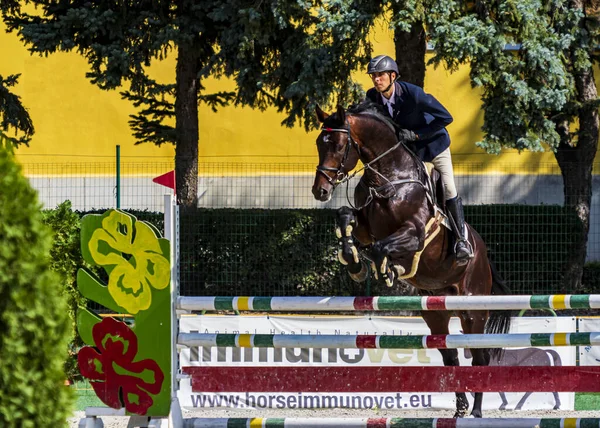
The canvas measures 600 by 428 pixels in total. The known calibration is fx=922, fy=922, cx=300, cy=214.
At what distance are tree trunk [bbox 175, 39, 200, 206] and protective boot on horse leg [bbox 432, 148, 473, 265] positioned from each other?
7.79 meters

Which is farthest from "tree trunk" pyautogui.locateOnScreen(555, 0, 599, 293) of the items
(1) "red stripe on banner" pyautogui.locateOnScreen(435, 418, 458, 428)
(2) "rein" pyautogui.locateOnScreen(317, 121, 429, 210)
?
(1) "red stripe on banner" pyautogui.locateOnScreen(435, 418, 458, 428)

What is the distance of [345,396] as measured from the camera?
8367mm

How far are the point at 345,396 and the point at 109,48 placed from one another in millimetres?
6938

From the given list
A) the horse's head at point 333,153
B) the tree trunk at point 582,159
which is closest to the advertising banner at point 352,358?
the horse's head at point 333,153

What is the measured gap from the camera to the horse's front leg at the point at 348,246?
6055 millimetres

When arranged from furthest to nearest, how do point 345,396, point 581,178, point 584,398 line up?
point 581,178
point 584,398
point 345,396

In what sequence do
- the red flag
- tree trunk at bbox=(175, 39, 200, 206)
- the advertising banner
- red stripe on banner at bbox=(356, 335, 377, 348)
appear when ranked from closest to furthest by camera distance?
red stripe on banner at bbox=(356, 335, 377, 348), the red flag, the advertising banner, tree trunk at bbox=(175, 39, 200, 206)

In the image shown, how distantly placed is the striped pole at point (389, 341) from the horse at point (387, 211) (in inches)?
25.8

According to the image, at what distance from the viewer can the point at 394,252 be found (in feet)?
20.0

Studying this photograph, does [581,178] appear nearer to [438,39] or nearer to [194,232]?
[438,39]

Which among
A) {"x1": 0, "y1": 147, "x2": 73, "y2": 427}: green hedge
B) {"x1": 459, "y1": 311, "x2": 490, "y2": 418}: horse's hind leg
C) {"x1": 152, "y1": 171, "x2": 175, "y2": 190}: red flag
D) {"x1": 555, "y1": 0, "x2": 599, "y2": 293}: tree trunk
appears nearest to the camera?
{"x1": 0, "y1": 147, "x2": 73, "y2": 427}: green hedge

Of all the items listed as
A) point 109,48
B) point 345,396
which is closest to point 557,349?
point 345,396

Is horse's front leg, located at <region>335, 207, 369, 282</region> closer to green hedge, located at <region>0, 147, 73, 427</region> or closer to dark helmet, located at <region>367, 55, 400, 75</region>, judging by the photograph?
dark helmet, located at <region>367, 55, 400, 75</region>

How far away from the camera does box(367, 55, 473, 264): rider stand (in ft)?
21.2
